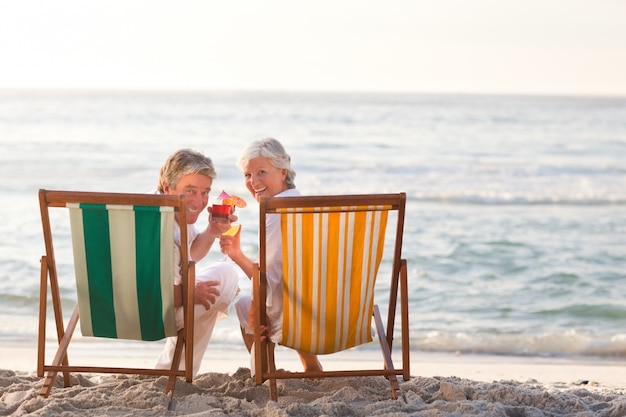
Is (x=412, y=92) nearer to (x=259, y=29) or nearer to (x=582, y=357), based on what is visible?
(x=259, y=29)

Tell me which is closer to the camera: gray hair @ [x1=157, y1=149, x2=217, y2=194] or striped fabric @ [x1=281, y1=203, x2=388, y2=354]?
striped fabric @ [x1=281, y1=203, x2=388, y2=354]

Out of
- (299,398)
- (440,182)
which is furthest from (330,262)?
(440,182)

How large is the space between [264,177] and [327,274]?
53 cm

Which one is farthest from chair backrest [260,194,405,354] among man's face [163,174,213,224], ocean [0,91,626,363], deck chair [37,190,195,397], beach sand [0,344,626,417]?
ocean [0,91,626,363]

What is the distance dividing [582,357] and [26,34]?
32.9 meters

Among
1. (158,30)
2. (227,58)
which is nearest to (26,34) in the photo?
(158,30)

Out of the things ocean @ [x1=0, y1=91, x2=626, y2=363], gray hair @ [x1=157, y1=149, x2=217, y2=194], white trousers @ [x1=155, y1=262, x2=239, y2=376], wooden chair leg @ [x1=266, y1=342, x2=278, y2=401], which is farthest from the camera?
ocean @ [x1=0, y1=91, x2=626, y2=363]

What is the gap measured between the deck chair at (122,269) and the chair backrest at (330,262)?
1.18ft

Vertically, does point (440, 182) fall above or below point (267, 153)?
below

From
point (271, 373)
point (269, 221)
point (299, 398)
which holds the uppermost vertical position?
point (269, 221)

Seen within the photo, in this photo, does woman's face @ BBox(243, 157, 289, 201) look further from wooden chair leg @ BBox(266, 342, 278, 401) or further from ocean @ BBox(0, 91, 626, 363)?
ocean @ BBox(0, 91, 626, 363)

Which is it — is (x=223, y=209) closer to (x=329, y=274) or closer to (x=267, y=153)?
(x=267, y=153)

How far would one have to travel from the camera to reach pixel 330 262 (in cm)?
319

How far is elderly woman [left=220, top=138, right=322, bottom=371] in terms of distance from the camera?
3323mm
